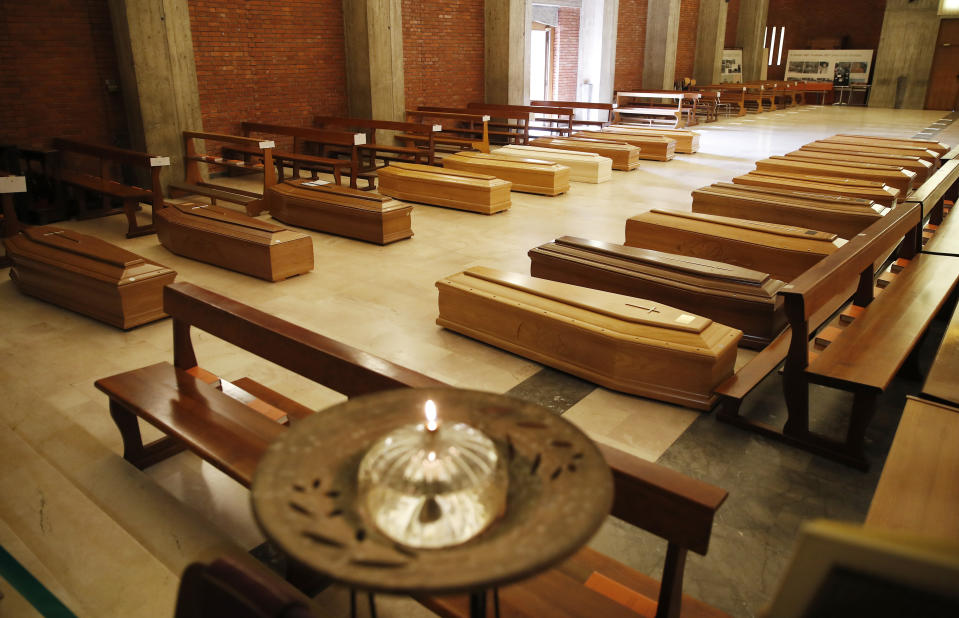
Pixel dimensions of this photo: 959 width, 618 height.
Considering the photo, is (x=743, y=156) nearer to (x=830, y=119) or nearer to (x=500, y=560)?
(x=830, y=119)

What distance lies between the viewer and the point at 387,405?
45.5 inches

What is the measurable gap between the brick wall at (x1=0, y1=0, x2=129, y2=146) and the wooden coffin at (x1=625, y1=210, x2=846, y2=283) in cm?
634

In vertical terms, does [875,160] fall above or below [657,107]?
below

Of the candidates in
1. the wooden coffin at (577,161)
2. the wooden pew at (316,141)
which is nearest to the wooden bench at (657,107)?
the wooden coffin at (577,161)

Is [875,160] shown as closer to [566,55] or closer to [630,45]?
[566,55]

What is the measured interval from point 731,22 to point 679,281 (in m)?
21.1

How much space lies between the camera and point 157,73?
7.46m

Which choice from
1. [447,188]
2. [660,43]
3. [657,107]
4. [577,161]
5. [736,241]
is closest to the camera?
[736,241]

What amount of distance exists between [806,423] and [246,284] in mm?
3741

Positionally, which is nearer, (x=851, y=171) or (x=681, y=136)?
(x=851, y=171)

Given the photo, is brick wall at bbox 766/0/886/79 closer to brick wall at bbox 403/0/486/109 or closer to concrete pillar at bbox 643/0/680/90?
concrete pillar at bbox 643/0/680/90

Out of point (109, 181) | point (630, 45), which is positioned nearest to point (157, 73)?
point (109, 181)

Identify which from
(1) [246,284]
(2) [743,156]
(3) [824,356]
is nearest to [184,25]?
(1) [246,284]

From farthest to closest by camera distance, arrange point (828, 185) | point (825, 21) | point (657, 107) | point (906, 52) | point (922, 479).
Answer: point (825, 21) < point (906, 52) < point (657, 107) < point (828, 185) < point (922, 479)
